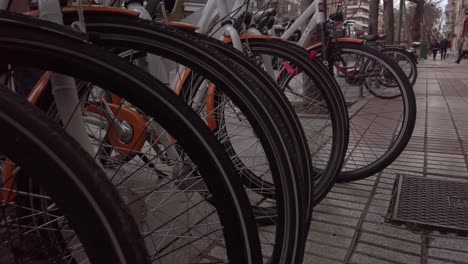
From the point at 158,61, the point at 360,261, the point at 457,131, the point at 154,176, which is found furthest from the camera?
the point at 457,131

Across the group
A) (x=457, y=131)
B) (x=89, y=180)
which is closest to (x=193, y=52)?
(x=89, y=180)

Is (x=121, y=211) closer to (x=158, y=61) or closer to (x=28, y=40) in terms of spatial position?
(x=28, y=40)

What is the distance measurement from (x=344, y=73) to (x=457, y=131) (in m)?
2.12

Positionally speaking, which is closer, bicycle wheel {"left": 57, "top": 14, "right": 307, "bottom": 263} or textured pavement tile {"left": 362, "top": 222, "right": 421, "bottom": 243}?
bicycle wheel {"left": 57, "top": 14, "right": 307, "bottom": 263}

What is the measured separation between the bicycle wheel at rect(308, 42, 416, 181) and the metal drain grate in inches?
11.2

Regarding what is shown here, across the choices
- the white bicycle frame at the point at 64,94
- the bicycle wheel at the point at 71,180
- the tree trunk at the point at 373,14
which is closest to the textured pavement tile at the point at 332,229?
the white bicycle frame at the point at 64,94

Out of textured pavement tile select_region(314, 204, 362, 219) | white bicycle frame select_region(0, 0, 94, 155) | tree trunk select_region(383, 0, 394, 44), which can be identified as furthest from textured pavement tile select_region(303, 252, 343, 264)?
tree trunk select_region(383, 0, 394, 44)

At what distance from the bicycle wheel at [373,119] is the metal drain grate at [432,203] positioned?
0.93 feet

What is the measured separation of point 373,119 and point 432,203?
7.78ft

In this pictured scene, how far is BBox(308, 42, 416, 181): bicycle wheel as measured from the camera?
9.77ft

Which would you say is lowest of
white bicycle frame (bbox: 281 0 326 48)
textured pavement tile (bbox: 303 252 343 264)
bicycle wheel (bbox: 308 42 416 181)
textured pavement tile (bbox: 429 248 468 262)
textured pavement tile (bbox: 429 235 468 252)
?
textured pavement tile (bbox: 429 235 468 252)

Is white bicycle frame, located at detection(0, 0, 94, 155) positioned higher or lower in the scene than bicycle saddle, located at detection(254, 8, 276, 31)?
lower

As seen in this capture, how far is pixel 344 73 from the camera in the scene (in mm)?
3658

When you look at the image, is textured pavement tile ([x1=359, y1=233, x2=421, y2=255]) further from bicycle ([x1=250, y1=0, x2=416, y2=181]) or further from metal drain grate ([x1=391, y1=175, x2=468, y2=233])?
bicycle ([x1=250, y1=0, x2=416, y2=181])
